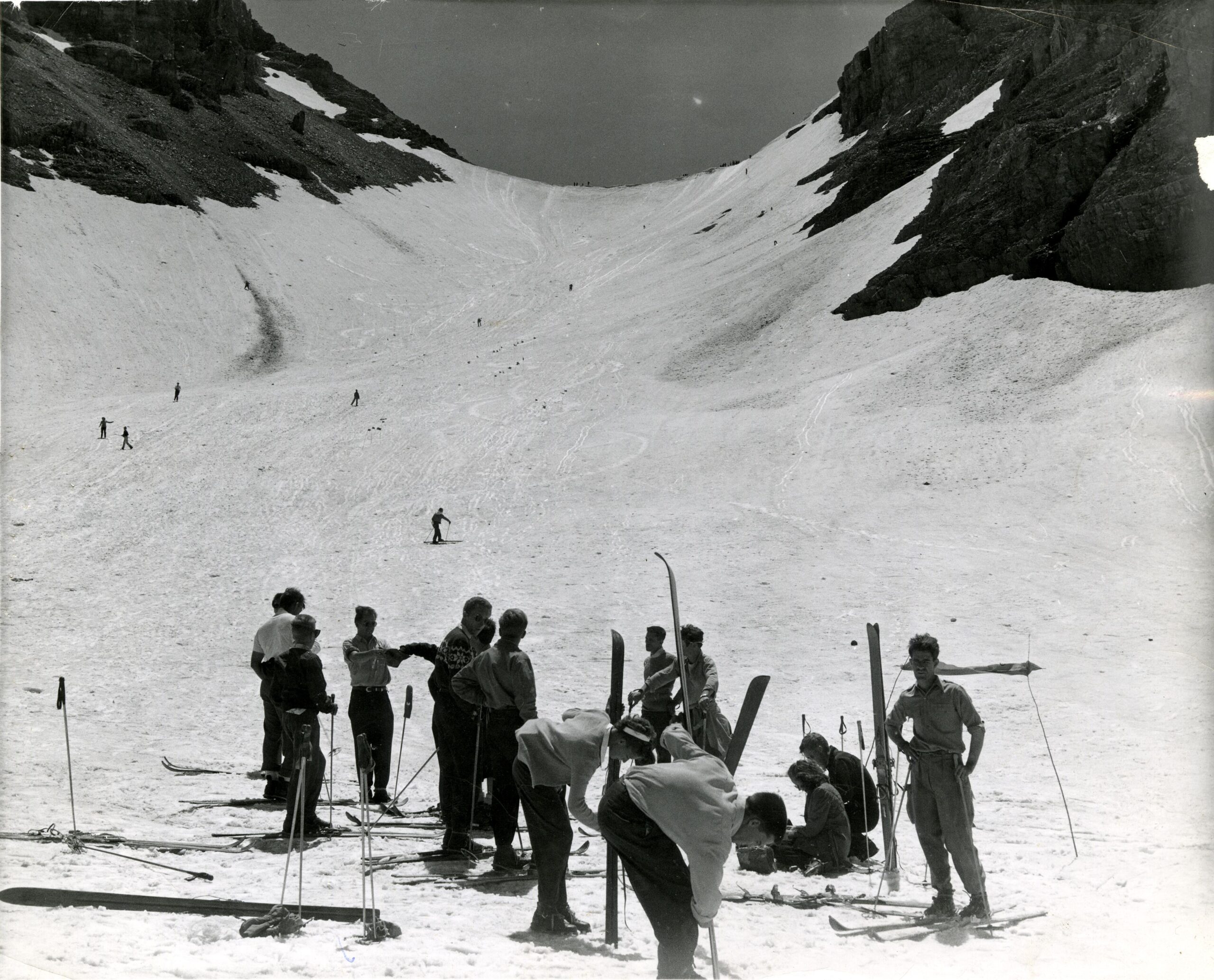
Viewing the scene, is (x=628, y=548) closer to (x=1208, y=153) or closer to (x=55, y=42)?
(x=1208, y=153)

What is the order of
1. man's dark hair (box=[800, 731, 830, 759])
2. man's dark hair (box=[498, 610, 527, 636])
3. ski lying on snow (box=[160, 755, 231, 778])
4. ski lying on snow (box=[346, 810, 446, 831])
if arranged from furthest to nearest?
ski lying on snow (box=[160, 755, 231, 778])
man's dark hair (box=[800, 731, 830, 759])
ski lying on snow (box=[346, 810, 446, 831])
man's dark hair (box=[498, 610, 527, 636])

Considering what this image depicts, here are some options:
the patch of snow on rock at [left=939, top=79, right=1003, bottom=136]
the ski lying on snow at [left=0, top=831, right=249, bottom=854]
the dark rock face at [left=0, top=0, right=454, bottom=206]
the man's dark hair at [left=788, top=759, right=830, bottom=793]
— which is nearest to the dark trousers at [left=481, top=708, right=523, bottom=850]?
the ski lying on snow at [left=0, top=831, right=249, bottom=854]

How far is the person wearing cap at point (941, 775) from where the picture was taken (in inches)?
242

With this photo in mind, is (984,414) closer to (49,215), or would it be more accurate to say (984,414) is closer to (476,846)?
(476,846)

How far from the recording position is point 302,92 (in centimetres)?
11538

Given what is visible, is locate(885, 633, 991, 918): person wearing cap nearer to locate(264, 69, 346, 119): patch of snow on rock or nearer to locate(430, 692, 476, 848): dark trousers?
locate(430, 692, 476, 848): dark trousers

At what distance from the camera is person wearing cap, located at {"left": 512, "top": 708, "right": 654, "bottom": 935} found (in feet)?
18.0

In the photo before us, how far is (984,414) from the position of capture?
1101 inches

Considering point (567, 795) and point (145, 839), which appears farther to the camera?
point (145, 839)

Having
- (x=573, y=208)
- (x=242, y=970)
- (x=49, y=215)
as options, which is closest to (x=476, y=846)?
(x=242, y=970)

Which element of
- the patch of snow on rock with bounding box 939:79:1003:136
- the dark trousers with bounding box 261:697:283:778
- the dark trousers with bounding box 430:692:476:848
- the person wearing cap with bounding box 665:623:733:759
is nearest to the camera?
the dark trousers with bounding box 430:692:476:848

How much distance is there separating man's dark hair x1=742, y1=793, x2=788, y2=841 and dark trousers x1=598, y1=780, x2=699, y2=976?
1.41 ft

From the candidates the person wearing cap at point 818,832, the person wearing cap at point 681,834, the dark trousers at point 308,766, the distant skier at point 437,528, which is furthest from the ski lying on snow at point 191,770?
the distant skier at point 437,528

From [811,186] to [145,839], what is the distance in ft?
222
